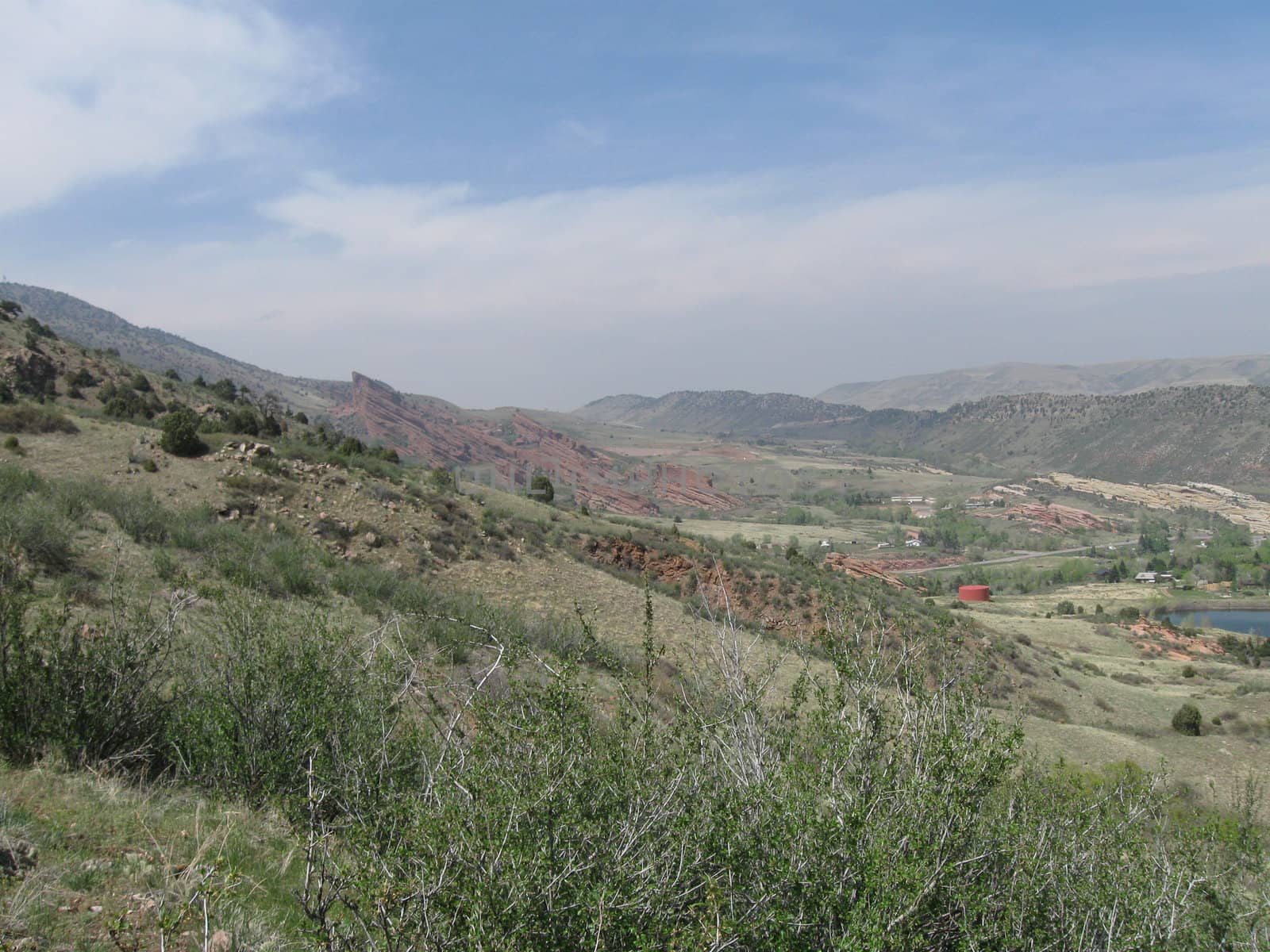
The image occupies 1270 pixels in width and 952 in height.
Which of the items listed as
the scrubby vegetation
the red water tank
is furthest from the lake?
the scrubby vegetation

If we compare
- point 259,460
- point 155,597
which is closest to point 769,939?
point 155,597

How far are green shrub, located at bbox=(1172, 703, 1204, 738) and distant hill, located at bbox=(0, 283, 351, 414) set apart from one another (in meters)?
96.0

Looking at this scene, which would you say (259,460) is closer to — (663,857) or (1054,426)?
(663,857)

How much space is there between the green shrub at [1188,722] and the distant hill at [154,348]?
95954mm

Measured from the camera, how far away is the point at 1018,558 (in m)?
91.8

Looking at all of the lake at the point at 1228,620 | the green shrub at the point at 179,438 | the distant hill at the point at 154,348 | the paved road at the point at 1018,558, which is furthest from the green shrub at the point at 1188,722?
the distant hill at the point at 154,348

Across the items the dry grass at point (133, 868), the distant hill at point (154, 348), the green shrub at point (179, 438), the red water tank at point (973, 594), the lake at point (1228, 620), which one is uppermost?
the distant hill at point (154, 348)

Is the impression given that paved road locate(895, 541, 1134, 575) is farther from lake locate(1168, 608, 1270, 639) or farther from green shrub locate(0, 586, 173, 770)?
green shrub locate(0, 586, 173, 770)

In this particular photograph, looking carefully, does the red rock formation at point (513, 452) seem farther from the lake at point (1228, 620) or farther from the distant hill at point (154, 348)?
the lake at point (1228, 620)

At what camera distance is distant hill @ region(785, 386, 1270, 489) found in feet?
396

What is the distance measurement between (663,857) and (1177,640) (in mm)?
53115

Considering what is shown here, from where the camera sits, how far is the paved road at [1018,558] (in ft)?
258

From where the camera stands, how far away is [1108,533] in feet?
352

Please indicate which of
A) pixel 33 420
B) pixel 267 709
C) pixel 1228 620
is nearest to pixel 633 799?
pixel 267 709
